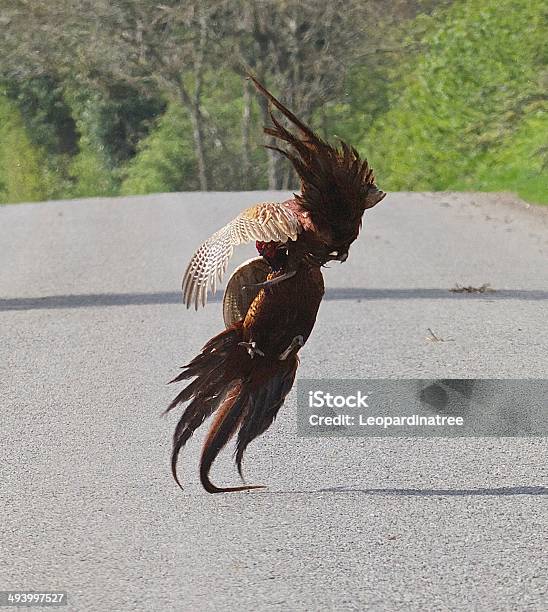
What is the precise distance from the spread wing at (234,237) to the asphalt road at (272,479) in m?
0.95

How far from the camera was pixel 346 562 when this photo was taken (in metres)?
5.34

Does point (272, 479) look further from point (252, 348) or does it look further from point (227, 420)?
Answer: point (252, 348)

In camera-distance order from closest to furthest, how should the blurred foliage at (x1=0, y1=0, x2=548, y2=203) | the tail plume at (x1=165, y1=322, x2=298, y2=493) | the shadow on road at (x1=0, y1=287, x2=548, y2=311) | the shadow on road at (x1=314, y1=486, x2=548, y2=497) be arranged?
1. the tail plume at (x1=165, y1=322, x2=298, y2=493)
2. the shadow on road at (x1=314, y1=486, x2=548, y2=497)
3. the shadow on road at (x1=0, y1=287, x2=548, y2=311)
4. the blurred foliage at (x1=0, y1=0, x2=548, y2=203)

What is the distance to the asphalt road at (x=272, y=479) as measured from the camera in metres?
5.12

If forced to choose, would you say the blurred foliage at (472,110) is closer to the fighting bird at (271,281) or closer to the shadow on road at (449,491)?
the shadow on road at (449,491)

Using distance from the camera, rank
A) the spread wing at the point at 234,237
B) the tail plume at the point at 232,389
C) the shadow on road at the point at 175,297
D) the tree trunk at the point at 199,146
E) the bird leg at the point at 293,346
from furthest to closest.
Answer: the tree trunk at the point at 199,146 → the shadow on road at the point at 175,297 → the tail plume at the point at 232,389 → the bird leg at the point at 293,346 → the spread wing at the point at 234,237

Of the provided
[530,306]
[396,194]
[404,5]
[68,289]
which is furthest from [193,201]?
[404,5]

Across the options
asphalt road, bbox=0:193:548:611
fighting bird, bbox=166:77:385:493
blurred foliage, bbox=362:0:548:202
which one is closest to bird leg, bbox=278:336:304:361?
fighting bird, bbox=166:77:385:493

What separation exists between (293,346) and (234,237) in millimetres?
488

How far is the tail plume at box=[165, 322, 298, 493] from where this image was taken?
18.3ft

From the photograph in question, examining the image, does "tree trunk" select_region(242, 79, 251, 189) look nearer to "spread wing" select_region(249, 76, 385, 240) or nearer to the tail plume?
the tail plume

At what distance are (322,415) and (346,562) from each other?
2.60 m

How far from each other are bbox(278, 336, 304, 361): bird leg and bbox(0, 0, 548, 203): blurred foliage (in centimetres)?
2457

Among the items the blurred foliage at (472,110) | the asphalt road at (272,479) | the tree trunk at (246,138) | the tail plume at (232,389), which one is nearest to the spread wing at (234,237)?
the tail plume at (232,389)
